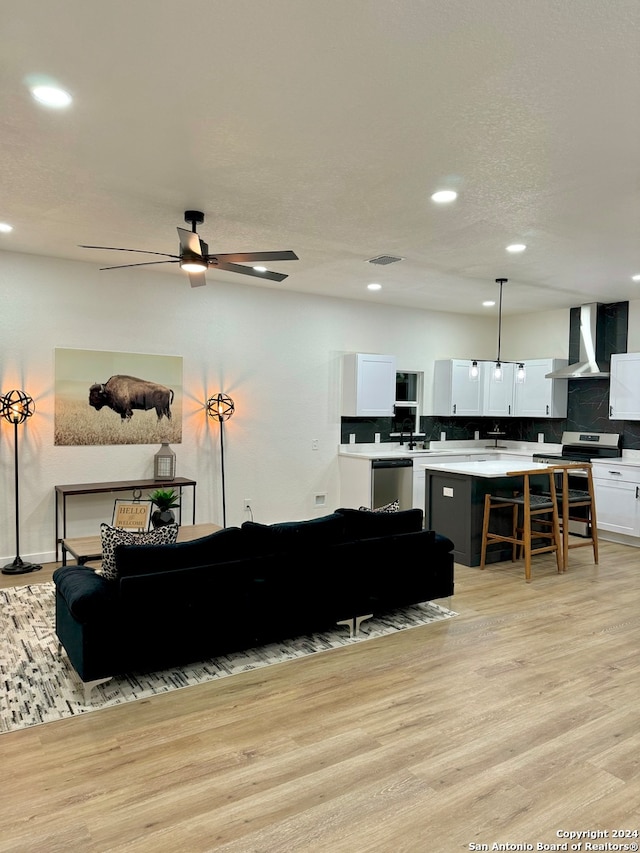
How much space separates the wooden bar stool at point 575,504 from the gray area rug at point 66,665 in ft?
6.27

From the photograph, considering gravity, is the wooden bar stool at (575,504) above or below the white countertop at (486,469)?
below

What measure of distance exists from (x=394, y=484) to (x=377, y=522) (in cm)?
375

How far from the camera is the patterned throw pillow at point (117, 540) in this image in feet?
11.0

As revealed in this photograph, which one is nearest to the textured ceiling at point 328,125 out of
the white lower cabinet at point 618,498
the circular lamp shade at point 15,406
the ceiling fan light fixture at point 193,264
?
the ceiling fan light fixture at point 193,264

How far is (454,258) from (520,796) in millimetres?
4416

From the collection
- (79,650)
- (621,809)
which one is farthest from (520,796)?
(79,650)

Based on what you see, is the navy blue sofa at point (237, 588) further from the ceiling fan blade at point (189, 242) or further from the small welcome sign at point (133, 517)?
the ceiling fan blade at point (189, 242)

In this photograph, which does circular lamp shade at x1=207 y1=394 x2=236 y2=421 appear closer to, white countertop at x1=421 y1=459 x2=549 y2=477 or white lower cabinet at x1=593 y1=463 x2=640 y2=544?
white countertop at x1=421 y1=459 x2=549 y2=477

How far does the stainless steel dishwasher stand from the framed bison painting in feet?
8.80

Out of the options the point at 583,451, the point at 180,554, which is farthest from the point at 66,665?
the point at 583,451

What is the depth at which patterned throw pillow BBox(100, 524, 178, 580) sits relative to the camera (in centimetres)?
335

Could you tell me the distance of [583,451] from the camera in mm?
7668

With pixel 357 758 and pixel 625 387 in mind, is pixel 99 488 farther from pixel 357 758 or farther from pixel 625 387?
pixel 625 387

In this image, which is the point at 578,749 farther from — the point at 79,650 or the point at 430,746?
the point at 79,650
